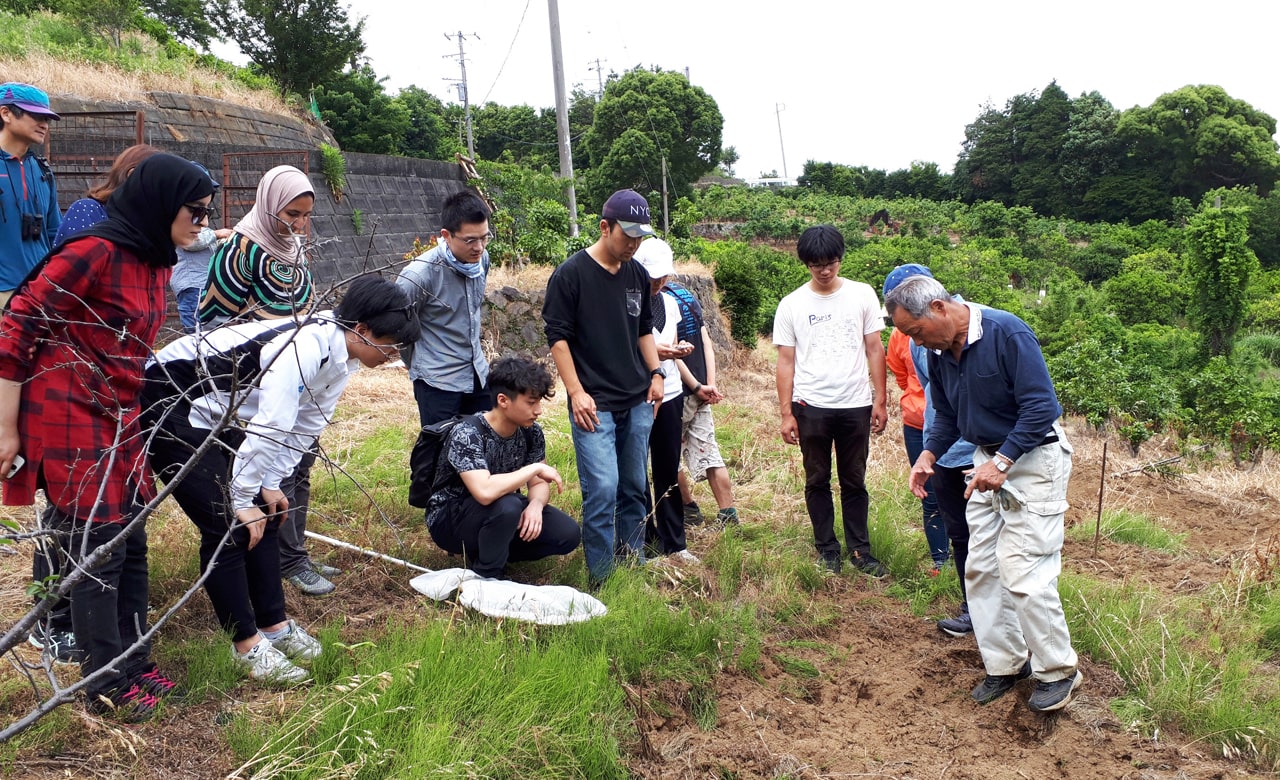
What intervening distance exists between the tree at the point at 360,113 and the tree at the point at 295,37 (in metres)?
5.69

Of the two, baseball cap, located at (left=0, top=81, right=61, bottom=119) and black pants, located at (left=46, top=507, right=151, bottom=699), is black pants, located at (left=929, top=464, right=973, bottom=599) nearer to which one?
black pants, located at (left=46, top=507, right=151, bottom=699)

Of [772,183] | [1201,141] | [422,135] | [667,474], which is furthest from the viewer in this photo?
[772,183]

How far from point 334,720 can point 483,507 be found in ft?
3.95

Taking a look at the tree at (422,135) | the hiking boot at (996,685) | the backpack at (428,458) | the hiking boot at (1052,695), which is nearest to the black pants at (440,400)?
the backpack at (428,458)

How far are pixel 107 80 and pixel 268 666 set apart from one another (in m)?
11.9

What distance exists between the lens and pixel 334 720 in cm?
261

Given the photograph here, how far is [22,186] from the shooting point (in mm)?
3695

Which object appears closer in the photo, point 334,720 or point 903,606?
point 334,720

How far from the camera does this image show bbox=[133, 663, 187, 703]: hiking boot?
8.90 ft

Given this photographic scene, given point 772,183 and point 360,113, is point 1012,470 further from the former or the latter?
point 772,183

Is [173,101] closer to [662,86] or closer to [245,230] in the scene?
[245,230]

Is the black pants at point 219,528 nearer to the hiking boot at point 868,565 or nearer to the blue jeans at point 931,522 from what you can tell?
the hiking boot at point 868,565

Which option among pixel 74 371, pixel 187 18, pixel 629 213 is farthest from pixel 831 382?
pixel 187 18

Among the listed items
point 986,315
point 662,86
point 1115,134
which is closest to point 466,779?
point 986,315
